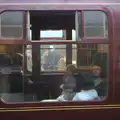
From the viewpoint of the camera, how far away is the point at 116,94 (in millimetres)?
5016

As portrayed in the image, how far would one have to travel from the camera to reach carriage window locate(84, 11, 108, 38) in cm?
502

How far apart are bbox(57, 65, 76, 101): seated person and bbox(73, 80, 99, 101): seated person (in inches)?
3.5

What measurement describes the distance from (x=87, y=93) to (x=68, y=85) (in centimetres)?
26

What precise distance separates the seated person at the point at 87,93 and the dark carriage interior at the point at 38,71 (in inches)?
3.2

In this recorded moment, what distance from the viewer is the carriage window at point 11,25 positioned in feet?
16.3

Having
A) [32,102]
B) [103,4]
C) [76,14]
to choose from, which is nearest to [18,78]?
[32,102]

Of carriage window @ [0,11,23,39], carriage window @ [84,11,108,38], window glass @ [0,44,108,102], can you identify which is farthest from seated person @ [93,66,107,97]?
Answer: carriage window @ [0,11,23,39]

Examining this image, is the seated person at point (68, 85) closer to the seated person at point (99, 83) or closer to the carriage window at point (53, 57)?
the carriage window at point (53, 57)

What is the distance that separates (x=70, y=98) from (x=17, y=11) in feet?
4.21

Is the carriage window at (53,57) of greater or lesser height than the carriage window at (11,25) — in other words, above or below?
below

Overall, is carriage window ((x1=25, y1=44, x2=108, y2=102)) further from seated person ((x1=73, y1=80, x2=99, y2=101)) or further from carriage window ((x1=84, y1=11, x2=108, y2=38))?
carriage window ((x1=84, y1=11, x2=108, y2=38))

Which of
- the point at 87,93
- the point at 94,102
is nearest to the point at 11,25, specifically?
the point at 87,93

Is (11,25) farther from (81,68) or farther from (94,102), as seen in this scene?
(94,102)

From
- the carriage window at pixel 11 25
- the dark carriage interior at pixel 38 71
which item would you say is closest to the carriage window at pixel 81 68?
the dark carriage interior at pixel 38 71
